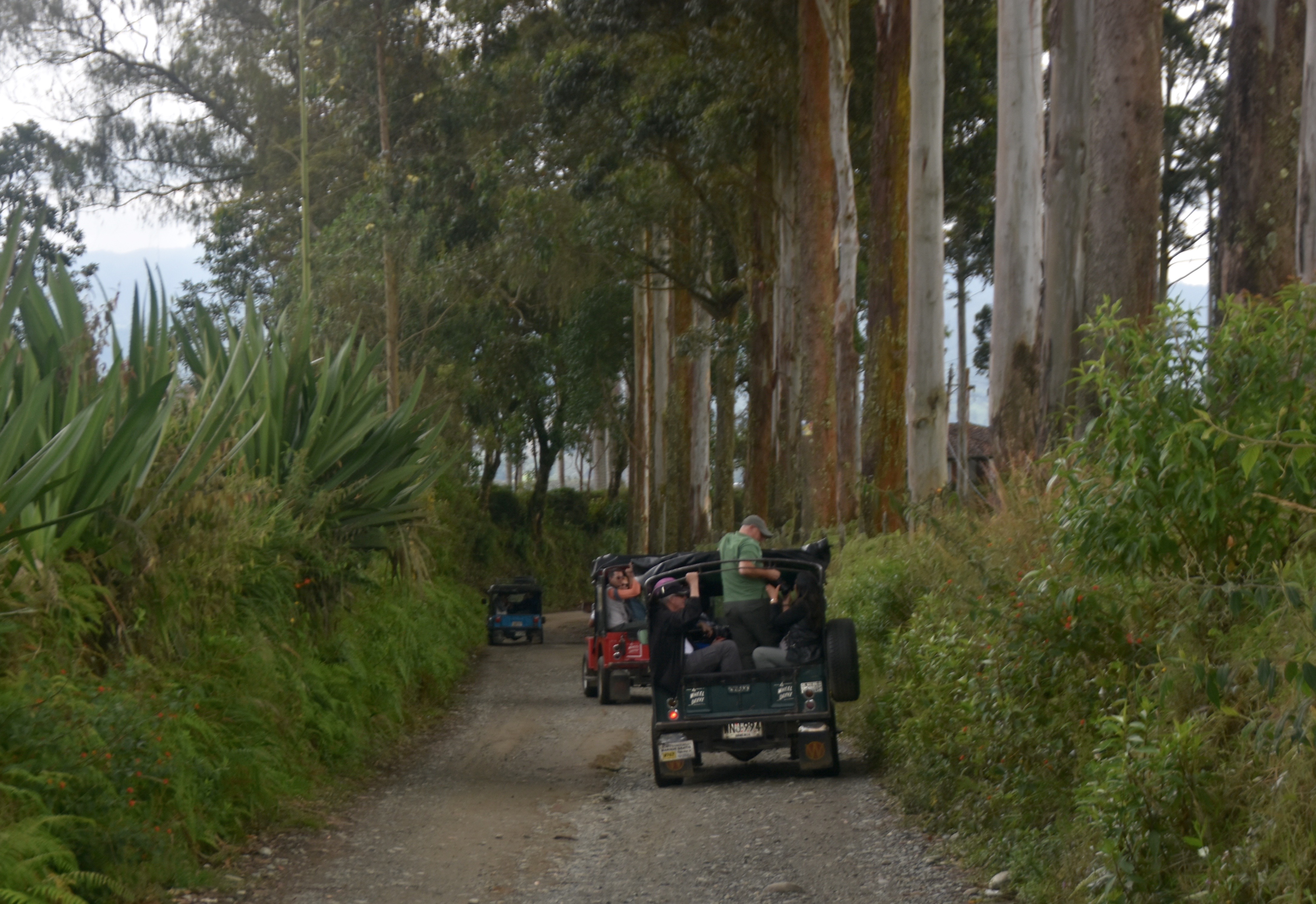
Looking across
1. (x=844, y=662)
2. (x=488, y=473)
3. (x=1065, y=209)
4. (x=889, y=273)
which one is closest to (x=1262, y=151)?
(x=1065, y=209)

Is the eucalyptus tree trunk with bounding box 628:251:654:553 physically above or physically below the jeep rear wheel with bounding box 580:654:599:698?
above

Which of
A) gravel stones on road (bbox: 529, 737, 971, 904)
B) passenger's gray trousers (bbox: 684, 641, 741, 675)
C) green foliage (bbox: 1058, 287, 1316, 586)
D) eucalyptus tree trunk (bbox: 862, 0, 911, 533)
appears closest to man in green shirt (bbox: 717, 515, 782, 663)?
passenger's gray trousers (bbox: 684, 641, 741, 675)

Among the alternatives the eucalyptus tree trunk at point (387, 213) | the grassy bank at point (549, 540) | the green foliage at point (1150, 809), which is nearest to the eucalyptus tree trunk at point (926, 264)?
the green foliage at point (1150, 809)

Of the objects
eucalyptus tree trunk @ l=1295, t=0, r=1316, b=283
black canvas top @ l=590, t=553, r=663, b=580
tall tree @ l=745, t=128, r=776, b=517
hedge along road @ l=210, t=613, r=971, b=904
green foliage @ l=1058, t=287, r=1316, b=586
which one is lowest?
hedge along road @ l=210, t=613, r=971, b=904

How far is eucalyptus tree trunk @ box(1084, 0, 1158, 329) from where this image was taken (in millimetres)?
10430

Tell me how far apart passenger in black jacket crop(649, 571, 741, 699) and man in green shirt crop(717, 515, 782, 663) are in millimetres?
172

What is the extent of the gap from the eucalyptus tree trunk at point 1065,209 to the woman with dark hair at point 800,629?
2096mm

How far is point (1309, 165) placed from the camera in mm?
7078

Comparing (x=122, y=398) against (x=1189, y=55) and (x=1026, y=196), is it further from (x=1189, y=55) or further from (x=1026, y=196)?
(x=1189, y=55)

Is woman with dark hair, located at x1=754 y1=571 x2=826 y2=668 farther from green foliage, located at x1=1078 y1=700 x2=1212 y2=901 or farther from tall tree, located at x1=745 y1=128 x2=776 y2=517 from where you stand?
tall tree, located at x1=745 y1=128 x2=776 y2=517

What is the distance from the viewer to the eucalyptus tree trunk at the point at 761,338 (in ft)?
91.2

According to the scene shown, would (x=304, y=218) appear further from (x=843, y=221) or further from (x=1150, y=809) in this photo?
(x=843, y=221)

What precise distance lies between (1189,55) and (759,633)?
2180cm

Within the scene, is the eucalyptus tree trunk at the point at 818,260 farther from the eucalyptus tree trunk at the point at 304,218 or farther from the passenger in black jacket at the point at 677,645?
the passenger in black jacket at the point at 677,645
